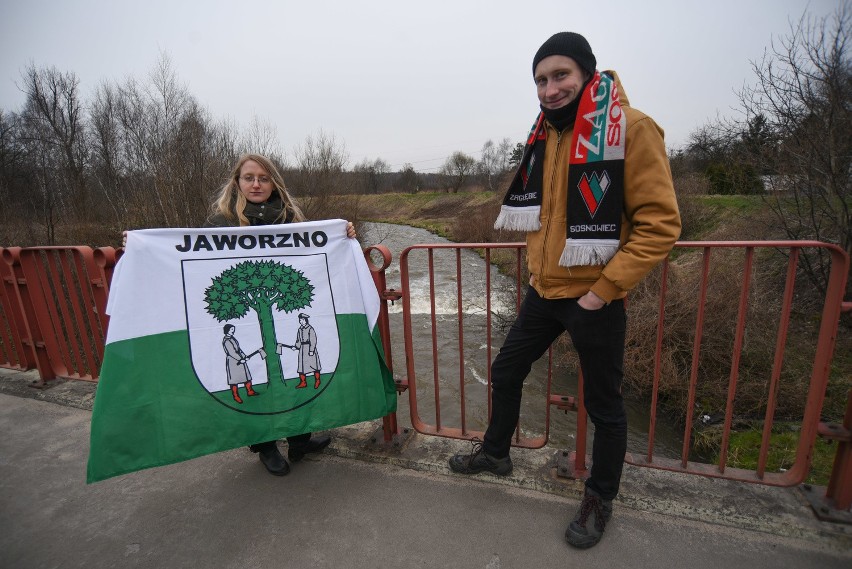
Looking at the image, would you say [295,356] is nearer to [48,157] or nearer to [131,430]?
[131,430]

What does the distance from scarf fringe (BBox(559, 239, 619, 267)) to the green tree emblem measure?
4.85 ft

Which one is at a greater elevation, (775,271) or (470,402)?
(775,271)

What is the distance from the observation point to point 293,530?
214 centimetres

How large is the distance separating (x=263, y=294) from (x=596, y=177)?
1851mm

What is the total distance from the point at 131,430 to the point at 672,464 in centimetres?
298

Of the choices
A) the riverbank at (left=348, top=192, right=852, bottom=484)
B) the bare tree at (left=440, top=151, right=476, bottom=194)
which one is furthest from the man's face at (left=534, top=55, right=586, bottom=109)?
the bare tree at (left=440, top=151, right=476, bottom=194)

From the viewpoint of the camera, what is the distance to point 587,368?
6.39ft

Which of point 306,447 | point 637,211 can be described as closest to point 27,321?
point 306,447

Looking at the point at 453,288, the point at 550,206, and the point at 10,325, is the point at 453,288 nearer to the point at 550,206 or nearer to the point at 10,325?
the point at 10,325

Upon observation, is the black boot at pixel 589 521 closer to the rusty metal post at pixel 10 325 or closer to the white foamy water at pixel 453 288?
the rusty metal post at pixel 10 325

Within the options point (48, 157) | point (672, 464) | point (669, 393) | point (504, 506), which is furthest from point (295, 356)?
point (48, 157)

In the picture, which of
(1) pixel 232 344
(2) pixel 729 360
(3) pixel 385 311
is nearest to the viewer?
(1) pixel 232 344

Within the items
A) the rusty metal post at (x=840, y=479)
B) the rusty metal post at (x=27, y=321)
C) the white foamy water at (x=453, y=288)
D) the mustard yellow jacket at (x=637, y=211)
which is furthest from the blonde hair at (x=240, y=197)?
the white foamy water at (x=453, y=288)

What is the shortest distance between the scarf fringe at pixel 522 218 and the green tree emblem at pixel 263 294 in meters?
1.20
